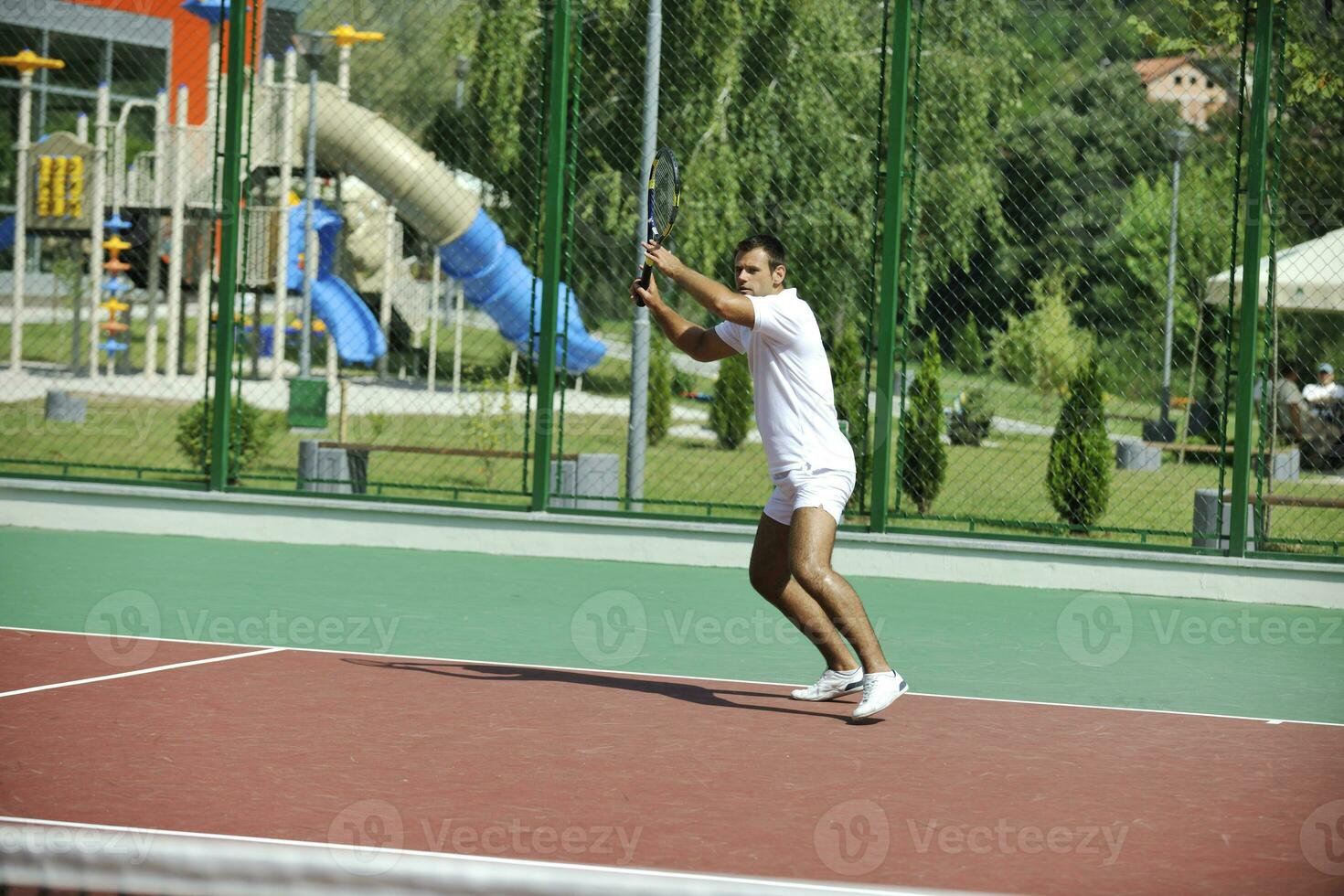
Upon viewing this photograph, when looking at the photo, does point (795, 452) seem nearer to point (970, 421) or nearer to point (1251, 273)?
point (1251, 273)

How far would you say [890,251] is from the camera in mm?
10797

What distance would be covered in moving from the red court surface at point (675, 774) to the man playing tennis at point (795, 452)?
30 centimetres

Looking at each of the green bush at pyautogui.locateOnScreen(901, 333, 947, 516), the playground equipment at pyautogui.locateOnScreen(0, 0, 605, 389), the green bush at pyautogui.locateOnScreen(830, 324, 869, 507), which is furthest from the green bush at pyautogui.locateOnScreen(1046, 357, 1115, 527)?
the playground equipment at pyautogui.locateOnScreen(0, 0, 605, 389)

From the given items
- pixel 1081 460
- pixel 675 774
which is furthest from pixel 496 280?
pixel 675 774

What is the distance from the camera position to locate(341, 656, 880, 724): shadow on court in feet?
22.4

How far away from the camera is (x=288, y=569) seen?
1033 centimetres

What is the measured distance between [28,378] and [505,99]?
863 cm

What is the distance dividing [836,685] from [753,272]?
1.71m

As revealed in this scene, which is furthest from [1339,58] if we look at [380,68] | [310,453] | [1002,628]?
[380,68]

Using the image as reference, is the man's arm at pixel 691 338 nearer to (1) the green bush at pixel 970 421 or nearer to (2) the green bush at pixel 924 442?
(2) the green bush at pixel 924 442

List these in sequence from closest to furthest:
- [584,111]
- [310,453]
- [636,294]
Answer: [636,294]
[310,453]
[584,111]

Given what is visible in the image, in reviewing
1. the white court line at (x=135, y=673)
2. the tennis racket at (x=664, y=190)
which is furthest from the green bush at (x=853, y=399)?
the white court line at (x=135, y=673)

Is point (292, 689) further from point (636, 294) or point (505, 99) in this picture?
point (505, 99)

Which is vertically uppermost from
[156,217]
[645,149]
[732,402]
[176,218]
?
[156,217]
